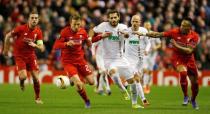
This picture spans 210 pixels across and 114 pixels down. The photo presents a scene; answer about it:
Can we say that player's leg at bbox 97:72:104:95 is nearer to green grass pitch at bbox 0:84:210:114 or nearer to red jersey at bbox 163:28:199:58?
green grass pitch at bbox 0:84:210:114

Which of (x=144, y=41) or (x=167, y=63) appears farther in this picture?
(x=167, y=63)

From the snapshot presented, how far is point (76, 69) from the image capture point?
17.7 metres

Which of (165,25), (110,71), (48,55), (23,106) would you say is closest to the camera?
(23,106)

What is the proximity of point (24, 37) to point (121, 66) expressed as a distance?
114 inches

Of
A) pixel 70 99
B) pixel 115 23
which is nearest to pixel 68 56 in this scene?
pixel 115 23

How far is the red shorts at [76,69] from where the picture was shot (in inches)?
687

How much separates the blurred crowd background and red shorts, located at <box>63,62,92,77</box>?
34.8 ft

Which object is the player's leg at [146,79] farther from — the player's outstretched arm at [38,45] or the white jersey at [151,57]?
the player's outstretched arm at [38,45]

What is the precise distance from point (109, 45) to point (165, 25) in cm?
1390

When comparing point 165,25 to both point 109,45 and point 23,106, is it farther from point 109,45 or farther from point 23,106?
point 23,106

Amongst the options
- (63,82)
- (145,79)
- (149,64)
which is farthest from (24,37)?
(149,64)

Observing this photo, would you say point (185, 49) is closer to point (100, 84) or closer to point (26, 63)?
point (26, 63)

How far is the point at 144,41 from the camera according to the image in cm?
2273

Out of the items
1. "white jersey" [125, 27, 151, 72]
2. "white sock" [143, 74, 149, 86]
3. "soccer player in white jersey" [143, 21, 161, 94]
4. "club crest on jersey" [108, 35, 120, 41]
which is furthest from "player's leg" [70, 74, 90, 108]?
"white sock" [143, 74, 149, 86]
